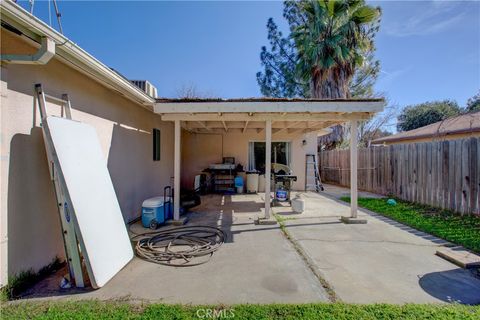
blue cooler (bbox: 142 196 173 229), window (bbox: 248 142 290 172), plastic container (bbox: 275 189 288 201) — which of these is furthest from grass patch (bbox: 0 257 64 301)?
window (bbox: 248 142 290 172)

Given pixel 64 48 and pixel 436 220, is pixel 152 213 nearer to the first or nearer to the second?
pixel 64 48

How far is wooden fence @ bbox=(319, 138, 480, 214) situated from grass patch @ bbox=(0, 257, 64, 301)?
28.0ft

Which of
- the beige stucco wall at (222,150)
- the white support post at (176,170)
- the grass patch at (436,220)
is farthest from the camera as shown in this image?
the beige stucco wall at (222,150)

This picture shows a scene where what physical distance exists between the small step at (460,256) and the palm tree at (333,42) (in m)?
10.2

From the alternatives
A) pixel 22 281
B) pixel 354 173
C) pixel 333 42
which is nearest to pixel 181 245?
pixel 22 281

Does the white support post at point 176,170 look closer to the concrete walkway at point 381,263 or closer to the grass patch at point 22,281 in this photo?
the grass patch at point 22,281

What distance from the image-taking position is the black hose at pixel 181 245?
3447 millimetres

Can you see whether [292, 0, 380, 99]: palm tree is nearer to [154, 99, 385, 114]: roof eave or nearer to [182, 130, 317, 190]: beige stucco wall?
[182, 130, 317, 190]: beige stucco wall

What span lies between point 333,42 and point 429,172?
8.02 m

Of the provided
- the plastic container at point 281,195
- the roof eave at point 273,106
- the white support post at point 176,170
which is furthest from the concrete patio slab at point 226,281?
the plastic container at point 281,195

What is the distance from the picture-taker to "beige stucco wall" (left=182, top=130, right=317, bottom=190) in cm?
1020

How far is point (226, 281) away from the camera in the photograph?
9.23 feet

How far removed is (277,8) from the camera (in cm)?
1736

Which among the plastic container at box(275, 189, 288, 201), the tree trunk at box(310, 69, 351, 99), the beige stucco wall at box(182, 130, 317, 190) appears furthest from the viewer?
the tree trunk at box(310, 69, 351, 99)
